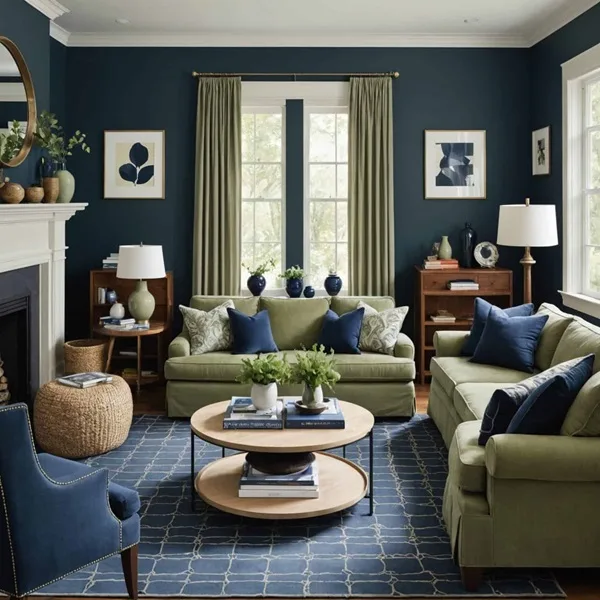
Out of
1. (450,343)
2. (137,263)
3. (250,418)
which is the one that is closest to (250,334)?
(137,263)

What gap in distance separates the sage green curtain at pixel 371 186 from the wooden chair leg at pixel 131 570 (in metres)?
4.34

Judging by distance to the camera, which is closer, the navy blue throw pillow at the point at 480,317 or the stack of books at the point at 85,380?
the stack of books at the point at 85,380

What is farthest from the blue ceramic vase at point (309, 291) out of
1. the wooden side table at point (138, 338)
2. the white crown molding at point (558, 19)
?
the white crown molding at point (558, 19)

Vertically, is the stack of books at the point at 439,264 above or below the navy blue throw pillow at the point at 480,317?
above

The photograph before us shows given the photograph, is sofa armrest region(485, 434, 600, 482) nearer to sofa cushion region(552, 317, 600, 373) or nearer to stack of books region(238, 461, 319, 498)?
sofa cushion region(552, 317, 600, 373)

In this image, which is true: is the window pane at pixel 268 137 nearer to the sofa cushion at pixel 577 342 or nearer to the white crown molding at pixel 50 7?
the white crown molding at pixel 50 7

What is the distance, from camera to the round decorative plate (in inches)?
276

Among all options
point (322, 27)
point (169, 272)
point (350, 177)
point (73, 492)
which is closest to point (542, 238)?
point (350, 177)

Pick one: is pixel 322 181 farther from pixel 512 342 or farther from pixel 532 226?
pixel 512 342

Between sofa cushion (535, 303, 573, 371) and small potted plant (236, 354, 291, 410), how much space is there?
1.88 meters

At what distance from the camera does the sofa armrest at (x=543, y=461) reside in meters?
3.19

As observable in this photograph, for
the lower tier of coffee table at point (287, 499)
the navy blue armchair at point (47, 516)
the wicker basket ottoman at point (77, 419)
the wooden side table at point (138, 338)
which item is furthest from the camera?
the wooden side table at point (138, 338)

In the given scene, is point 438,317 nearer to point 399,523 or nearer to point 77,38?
point 399,523

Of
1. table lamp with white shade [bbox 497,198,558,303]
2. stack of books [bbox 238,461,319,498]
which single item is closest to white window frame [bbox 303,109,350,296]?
table lamp with white shade [bbox 497,198,558,303]
